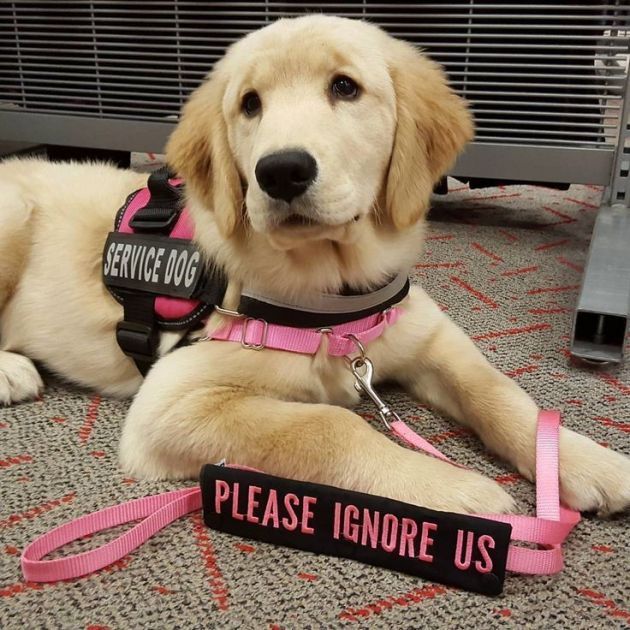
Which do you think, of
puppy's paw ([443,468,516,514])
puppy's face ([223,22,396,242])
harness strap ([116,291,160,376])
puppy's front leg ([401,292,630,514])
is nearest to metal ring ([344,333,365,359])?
puppy's front leg ([401,292,630,514])

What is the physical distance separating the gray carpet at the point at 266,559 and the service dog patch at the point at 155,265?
36cm

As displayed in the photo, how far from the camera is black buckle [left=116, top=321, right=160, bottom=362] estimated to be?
62.0 inches

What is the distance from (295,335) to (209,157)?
46 centimetres

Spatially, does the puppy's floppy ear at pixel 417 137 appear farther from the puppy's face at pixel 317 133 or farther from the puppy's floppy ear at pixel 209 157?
the puppy's floppy ear at pixel 209 157

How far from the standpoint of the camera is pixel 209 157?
1513mm

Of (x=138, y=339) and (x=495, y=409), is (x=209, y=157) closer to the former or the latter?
(x=138, y=339)

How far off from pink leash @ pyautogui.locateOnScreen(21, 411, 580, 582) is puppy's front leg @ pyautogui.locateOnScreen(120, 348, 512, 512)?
3.0 inches

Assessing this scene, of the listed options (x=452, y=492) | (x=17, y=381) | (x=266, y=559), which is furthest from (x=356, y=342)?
(x=17, y=381)

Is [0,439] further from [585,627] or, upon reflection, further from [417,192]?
[585,627]

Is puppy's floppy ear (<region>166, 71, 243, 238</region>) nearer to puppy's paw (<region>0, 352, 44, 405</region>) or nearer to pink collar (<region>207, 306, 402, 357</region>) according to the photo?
pink collar (<region>207, 306, 402, 357</region>)

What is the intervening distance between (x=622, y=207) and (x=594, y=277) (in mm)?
870

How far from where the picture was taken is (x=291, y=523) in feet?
3.87

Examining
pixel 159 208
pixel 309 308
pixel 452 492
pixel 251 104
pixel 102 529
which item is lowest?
pixel 102 529

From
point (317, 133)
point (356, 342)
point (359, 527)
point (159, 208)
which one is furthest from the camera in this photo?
point (159, 208)
